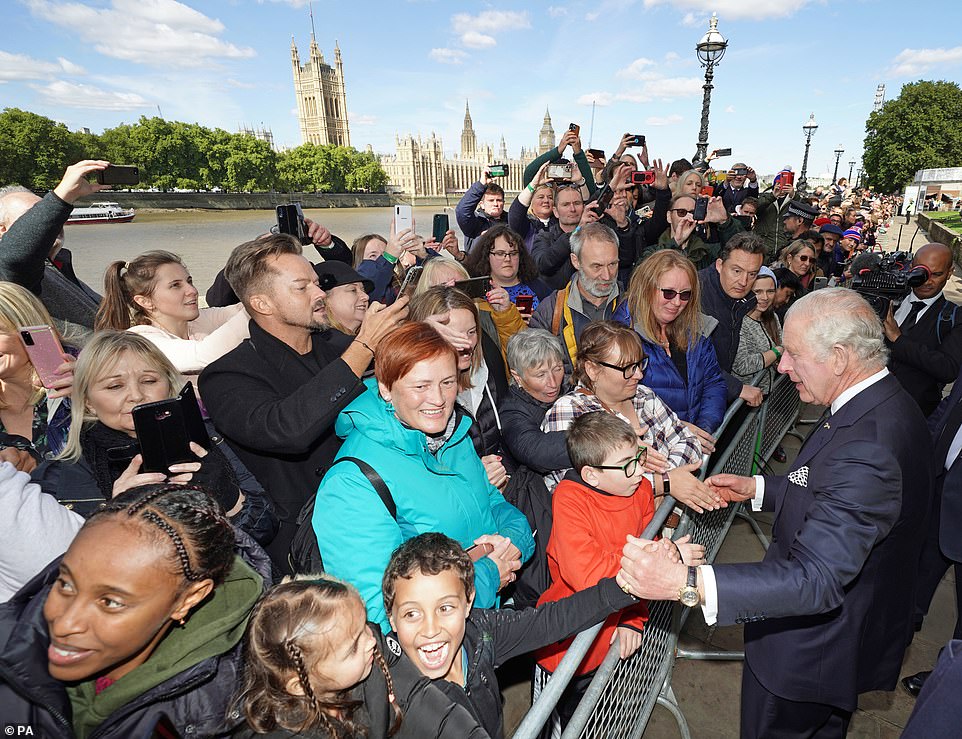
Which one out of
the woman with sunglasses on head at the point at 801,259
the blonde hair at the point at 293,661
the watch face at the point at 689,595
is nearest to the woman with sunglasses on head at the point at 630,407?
the watch face at the point at 689,595

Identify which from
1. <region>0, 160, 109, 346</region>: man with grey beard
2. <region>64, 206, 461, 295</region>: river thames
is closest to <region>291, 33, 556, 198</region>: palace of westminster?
<region>64, 206, 461, 295</region>: river thames

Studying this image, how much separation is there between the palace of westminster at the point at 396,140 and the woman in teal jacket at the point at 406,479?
317 ft

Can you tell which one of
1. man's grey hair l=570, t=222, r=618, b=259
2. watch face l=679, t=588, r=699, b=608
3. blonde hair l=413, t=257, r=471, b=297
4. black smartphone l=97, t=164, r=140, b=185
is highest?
black smartphone l=97, t=164, r=140, b=185

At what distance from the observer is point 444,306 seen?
253 centimetres

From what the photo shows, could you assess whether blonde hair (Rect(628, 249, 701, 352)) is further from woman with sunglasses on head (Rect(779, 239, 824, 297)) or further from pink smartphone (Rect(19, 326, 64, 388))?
pink smartphone (Rect(19, 326, 64, 388))

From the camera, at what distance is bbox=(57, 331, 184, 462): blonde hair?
1922mm

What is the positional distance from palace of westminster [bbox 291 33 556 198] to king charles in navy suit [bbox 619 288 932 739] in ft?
318

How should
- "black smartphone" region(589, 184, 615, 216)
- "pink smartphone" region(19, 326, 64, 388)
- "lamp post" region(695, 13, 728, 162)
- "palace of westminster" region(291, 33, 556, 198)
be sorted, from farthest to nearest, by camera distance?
"palace of westminster" region(291, 33, 556, 198)
"lamp post" region(695, 13, 728, 162)
"black smartphone" region(589, 184, 615, 216)
"pink smartphone" region(19, 326, 64, 388)

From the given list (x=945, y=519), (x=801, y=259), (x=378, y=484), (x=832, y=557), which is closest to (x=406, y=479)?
(x=378, y=484)

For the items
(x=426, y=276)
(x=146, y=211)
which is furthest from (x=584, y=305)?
(x=146, y=211)

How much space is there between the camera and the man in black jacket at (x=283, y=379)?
6.46ft

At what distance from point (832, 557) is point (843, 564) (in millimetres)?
40

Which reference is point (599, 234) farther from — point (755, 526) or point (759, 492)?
point (755, 526)

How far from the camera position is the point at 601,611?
5.36 ft
